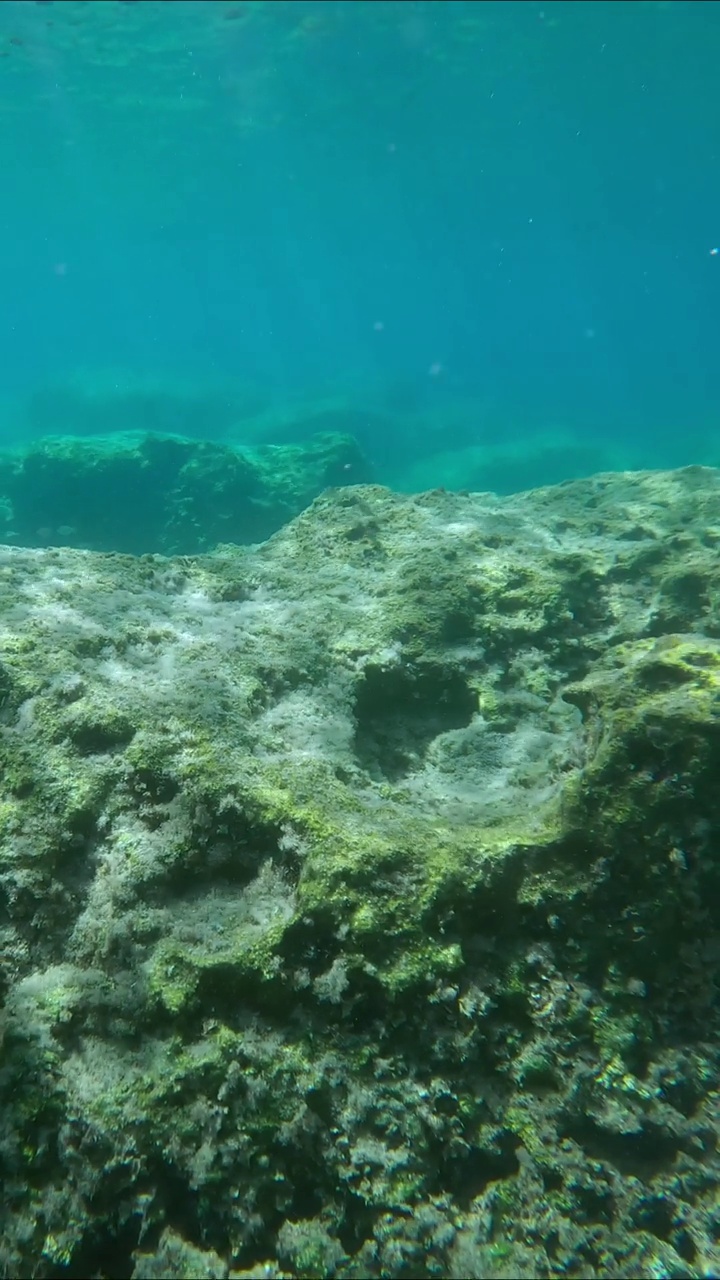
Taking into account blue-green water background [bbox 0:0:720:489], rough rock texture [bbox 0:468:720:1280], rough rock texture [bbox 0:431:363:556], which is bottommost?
rough rock texture [bbox 0:468:720:1280]

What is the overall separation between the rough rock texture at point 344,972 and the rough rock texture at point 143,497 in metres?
9.27

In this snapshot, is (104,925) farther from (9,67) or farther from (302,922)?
(9,67)

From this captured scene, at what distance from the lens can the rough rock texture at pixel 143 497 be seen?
12688 millimetres

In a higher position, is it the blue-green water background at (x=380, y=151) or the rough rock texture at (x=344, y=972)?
the blue-green water background at (x=380, y=151)

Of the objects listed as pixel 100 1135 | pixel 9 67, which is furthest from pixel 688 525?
pixel 9 67

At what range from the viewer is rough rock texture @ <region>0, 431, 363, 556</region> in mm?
12688

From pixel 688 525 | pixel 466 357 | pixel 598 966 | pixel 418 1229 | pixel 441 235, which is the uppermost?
pixel 441 235

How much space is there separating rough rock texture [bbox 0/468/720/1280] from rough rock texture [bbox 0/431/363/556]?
30.4 ft

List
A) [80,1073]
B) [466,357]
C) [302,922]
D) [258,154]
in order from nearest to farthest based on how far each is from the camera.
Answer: [80,1073]
[302,922]
[258,154]
[466,357]

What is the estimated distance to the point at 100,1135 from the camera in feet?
6.12

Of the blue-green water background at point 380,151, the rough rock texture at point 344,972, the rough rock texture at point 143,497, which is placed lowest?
the rough rock texture at point 344,972

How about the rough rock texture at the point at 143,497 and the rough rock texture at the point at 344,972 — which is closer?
the rough rock texture at the point at 344,972

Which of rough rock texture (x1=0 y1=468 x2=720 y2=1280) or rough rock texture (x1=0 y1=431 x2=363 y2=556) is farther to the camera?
rough rock texture (x1=0 y1=431 x2=363 y2=556)

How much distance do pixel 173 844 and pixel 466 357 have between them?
7641cm
